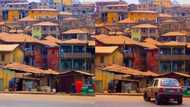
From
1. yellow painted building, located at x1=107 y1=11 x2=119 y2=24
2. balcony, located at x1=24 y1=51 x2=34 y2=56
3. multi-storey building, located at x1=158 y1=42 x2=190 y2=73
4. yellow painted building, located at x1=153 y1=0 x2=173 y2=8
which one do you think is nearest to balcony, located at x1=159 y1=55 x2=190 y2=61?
multi-storey building, located at x1=158 y1=42 x2=190 y2=73

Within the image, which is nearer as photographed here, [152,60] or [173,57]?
Answer: [152,60]

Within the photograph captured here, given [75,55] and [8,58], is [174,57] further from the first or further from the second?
[75,55]

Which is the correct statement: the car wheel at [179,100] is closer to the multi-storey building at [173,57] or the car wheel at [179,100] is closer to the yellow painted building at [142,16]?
the multi-storey building at [173,57]

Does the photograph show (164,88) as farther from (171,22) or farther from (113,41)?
(171,22)

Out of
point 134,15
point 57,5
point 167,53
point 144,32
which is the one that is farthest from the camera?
point 57,5

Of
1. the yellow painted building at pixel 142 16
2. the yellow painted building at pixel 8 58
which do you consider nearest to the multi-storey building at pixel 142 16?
the yellow painted building at pixel 142 16

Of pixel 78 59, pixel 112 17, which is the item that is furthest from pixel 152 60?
pixel 112 17

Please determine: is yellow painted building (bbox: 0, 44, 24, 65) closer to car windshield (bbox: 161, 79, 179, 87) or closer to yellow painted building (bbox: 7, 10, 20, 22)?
car windshield (bbox: 161, 79, 179, 87)

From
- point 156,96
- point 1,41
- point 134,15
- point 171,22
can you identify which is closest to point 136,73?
point 1,41

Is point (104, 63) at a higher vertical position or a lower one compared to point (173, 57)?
higher

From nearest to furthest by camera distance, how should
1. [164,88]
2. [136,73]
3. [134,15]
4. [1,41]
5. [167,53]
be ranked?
[164,88], [136,73], [1,41], [167,53], [134,15]

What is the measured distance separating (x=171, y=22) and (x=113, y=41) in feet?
92.9

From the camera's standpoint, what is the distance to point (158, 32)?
53.6 meters

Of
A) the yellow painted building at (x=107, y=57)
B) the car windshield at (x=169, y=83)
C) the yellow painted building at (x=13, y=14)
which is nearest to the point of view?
the car windshield at (x=169, y=83)
